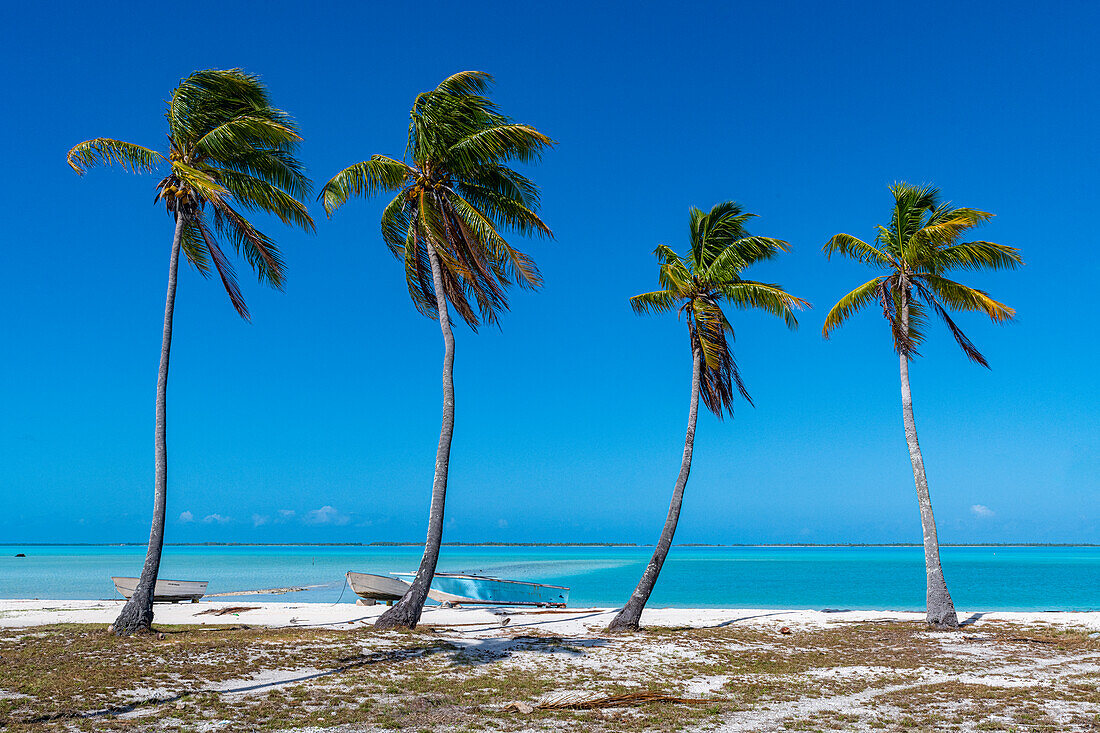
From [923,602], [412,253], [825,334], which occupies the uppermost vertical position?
[412,253]

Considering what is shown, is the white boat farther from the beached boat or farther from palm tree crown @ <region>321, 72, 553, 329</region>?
palm tree crown @ <region>321, 72, 553, 329</region>

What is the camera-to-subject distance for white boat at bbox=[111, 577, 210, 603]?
2598cm

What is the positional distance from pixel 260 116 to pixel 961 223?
16.3m

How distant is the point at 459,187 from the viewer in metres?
17.9

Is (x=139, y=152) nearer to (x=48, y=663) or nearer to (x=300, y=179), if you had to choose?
(x=300, y=179)

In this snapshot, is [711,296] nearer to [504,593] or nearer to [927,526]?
[927,526]

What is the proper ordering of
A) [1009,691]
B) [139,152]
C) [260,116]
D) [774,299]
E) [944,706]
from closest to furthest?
[944,706], [1009,691], [139,152], [260,116], [774,299]

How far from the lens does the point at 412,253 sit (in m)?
18.1

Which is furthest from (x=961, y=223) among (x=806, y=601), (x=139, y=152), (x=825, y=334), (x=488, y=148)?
(x=806, y=601)

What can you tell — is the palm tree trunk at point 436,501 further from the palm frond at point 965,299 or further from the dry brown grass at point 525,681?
the palm frond at point 965,299

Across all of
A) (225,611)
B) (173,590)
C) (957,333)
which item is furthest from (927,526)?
(173,590)

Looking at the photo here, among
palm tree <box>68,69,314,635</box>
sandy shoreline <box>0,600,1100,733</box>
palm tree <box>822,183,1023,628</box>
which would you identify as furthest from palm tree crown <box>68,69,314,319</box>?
palm tree <box>822,183,1023,628</box>

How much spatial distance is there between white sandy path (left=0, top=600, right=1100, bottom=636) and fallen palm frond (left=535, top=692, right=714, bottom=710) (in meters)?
6.73

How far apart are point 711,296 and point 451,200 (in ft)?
22.9
